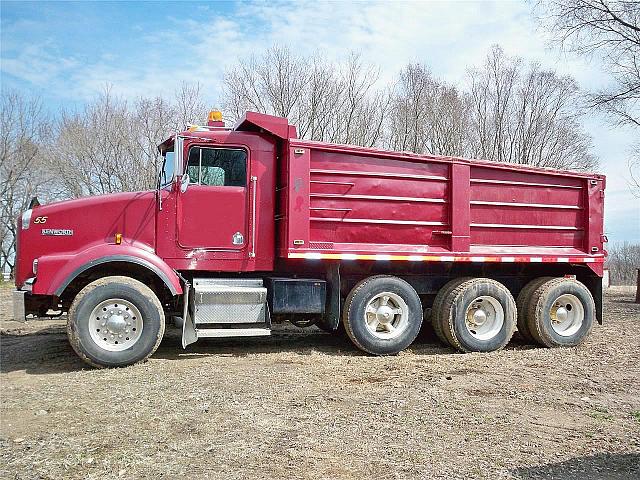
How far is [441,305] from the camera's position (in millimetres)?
8391

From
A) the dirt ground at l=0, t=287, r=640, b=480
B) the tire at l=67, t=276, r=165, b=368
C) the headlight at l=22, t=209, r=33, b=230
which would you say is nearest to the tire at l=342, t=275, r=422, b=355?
the dirt ground at l=0, t=287, r=640, b=480

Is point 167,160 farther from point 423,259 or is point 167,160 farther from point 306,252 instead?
point 423,259

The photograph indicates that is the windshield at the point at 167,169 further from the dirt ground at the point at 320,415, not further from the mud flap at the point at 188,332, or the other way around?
the dirt ground at the point at 320,415

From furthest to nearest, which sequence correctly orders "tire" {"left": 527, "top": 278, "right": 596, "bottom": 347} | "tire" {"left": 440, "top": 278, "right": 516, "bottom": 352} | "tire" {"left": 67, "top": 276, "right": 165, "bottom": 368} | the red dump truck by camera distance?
"tire" {"left": 527, "top": 278, "right": 596, "bottom": 347}
"tire" {"left": 440, "top": 278, "right": 516, "bottom": 352}
the red dump truck
"tire" {"left": 67, "top": 276, "right": 165, "bottom": 368}

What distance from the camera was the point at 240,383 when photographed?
6152 millimetres

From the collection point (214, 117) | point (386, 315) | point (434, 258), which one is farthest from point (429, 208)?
point (214, 117)

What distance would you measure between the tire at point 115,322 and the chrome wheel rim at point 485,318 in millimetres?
4312

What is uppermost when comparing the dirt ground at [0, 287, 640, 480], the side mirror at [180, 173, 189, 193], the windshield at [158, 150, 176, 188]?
the windshield at [158, 150, 176, 188]

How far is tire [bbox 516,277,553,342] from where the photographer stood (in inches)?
349

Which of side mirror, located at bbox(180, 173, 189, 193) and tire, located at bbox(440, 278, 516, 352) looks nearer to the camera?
side mirror, located at bbox(180, 173, 189, 193)

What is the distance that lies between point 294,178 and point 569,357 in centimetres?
442

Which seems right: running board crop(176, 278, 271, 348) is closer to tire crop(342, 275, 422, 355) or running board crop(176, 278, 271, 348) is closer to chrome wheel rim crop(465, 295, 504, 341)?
tire crop(342, 275, 422, 355)

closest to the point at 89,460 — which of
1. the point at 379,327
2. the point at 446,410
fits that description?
the point at 446,410

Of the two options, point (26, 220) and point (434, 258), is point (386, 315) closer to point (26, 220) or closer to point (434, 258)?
point (434, 258)
